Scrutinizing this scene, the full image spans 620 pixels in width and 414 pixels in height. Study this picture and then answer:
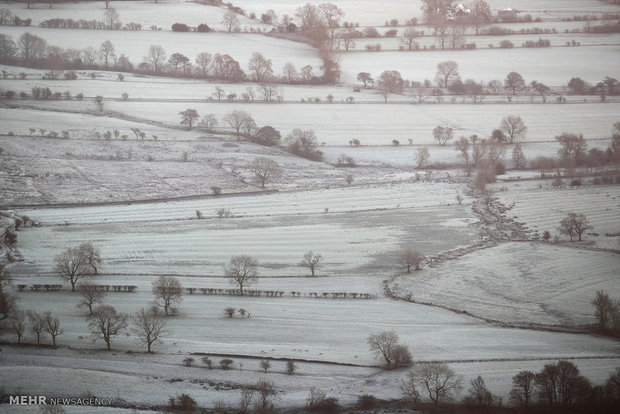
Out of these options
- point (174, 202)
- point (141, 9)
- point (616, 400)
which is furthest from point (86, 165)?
point (141, 9)

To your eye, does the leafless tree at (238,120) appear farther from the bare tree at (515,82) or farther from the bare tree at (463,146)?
the bare tree at (515,82)

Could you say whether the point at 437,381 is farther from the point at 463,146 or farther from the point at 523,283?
the point at 463,146

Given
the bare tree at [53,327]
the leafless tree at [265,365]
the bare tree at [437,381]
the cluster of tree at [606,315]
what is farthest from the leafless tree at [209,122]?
the bare tree at [437,381]

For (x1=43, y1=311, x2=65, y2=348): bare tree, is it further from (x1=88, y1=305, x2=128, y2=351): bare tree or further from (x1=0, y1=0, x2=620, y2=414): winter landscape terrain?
(x1=88, y1=305, x2=128, y2=351): bare tree

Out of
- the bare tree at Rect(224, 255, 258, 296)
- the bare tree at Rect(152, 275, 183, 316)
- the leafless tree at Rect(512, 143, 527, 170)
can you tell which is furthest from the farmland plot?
the bare tree at Rect(152, 275, 183, 316)

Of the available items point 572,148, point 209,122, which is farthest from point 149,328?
point 572,148
